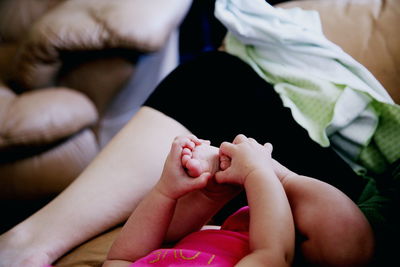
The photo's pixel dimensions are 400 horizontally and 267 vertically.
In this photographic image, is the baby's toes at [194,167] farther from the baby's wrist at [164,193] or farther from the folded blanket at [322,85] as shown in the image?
the folded blanket at [322,85]

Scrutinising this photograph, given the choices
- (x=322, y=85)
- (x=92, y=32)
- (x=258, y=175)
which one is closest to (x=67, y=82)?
(x=92, y=32)

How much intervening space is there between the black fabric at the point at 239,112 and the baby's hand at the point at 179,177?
8.2 inches

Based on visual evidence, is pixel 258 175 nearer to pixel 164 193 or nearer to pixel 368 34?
pixel 164 193

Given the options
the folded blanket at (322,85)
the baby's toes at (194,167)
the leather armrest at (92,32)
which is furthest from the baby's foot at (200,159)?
the leather armrest at (92,32)

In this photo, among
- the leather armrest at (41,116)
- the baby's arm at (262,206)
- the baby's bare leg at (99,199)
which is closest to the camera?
the baby's arm at (262,206)

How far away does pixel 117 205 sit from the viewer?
29.4 inches

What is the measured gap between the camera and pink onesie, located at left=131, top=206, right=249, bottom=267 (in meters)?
0.51

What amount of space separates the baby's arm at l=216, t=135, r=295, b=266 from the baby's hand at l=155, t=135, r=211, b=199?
37mm

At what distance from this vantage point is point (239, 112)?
785 mm

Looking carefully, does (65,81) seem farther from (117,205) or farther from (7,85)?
(117,205)

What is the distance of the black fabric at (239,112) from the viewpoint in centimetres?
73

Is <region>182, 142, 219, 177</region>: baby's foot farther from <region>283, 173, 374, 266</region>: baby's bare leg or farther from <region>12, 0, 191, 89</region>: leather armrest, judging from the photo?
<region>12, 0, 191, 89</region>: leather armrest

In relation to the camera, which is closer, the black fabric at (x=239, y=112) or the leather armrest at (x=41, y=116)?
the black fabric at (x=239, y=112)

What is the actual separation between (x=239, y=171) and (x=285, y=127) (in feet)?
0.79
